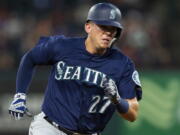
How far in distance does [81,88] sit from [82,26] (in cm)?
617

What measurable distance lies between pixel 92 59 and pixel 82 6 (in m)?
6.65

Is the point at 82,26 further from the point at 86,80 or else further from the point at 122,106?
the point at 122,106

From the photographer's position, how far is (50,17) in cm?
1230

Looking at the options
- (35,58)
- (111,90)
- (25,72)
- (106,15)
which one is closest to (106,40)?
(106,15)

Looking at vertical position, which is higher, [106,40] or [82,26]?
[106,40]

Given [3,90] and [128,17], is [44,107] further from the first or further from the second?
[128,17]

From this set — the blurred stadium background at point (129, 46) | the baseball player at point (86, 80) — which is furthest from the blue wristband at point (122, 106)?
the blurred stadium background at point (129, 46)

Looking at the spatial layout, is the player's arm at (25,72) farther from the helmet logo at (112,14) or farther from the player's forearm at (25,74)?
the helmet logo at (112,14)

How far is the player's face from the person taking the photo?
5754mm

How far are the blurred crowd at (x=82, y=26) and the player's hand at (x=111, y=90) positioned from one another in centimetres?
528

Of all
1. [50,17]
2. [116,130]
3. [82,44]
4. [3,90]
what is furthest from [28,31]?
[82,44]

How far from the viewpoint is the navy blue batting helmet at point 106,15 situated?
229 inches

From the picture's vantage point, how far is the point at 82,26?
11977 millimetres

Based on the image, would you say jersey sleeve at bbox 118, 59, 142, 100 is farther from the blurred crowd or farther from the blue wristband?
the blurred crowd
